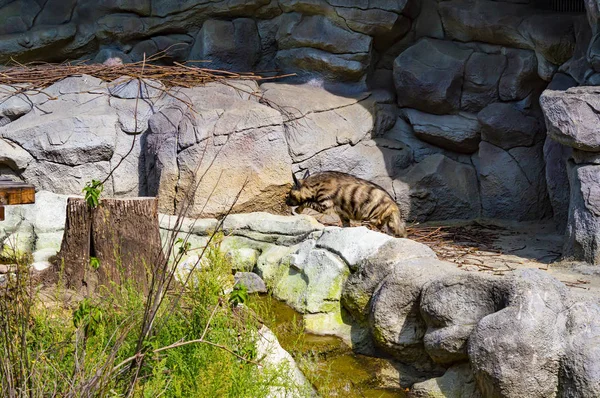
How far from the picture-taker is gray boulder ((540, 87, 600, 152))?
7.03m

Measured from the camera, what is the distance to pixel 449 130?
934 centimetres

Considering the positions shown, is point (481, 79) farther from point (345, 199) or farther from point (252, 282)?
point (252, 282)

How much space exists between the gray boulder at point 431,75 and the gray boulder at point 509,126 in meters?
0.47

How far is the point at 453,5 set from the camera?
9453 millimetres

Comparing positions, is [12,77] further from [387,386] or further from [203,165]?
A: [387,386]

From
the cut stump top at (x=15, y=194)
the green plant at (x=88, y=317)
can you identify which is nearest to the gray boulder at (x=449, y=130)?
the green plant at (x=88, y=317)

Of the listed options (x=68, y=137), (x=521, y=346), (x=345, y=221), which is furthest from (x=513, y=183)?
(x=68, y=137)

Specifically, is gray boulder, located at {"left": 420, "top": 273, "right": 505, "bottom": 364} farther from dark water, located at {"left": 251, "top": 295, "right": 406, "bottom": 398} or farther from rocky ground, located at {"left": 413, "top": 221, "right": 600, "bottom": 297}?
rocky ground, located at {"left": 413, "top": 221, "right": 600, "bottom": 297}

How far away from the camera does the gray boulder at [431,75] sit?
9.33m

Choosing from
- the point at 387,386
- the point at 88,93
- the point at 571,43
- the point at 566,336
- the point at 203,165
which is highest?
the point at 571,43

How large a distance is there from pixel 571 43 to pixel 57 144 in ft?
16.5

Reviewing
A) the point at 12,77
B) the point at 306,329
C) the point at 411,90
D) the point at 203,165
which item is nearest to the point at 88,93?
the point at 12,77

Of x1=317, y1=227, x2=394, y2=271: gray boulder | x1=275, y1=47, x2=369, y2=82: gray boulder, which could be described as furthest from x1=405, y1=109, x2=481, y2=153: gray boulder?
x1=317, y1=227, x2=394, y2=271: gray boulder

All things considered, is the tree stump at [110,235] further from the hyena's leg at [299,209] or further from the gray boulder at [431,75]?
the gray boulder at [431,75]
